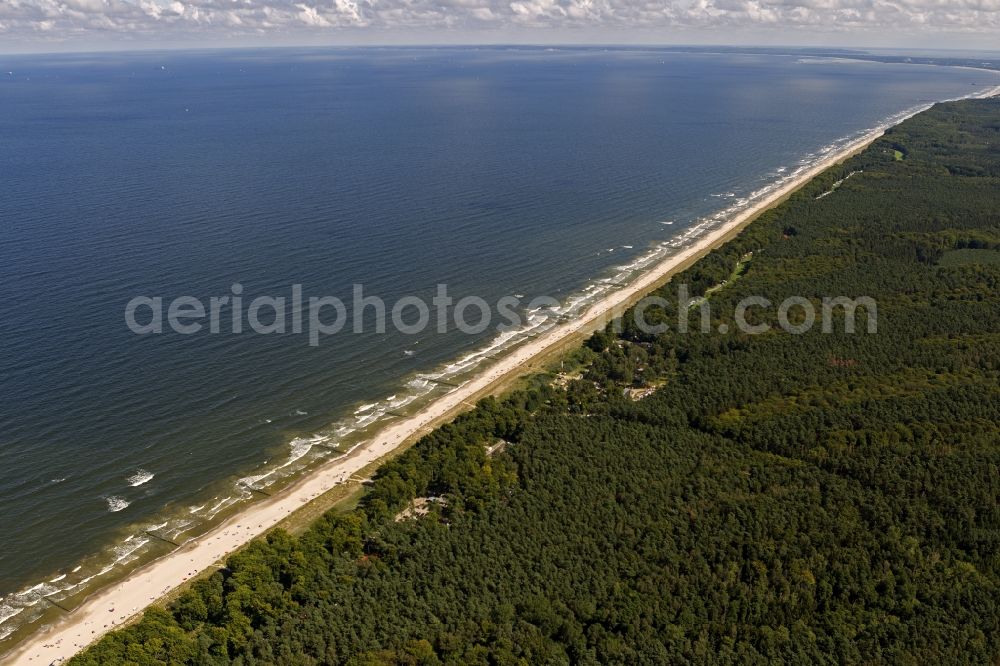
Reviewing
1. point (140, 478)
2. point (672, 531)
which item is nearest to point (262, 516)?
point (140, 478)

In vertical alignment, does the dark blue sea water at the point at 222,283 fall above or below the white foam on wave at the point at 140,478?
above

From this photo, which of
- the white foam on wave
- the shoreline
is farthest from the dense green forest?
the white foam on wave

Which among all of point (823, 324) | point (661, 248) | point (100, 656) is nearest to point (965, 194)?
point (661, 248)

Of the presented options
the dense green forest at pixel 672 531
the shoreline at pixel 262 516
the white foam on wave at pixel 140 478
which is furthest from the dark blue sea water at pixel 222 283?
the dense green forest at pixel 672 531

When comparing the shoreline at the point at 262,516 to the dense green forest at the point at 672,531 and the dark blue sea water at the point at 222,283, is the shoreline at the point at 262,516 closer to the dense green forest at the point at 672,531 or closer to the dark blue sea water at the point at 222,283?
the dark blue sea water at the point at 222,283

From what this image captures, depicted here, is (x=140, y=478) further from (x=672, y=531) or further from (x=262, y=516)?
(x=672, y=531)

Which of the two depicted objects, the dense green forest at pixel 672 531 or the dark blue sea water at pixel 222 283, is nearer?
the dense green forest at pixel 672 531

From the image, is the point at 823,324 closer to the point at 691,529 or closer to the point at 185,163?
the point at 691,529
